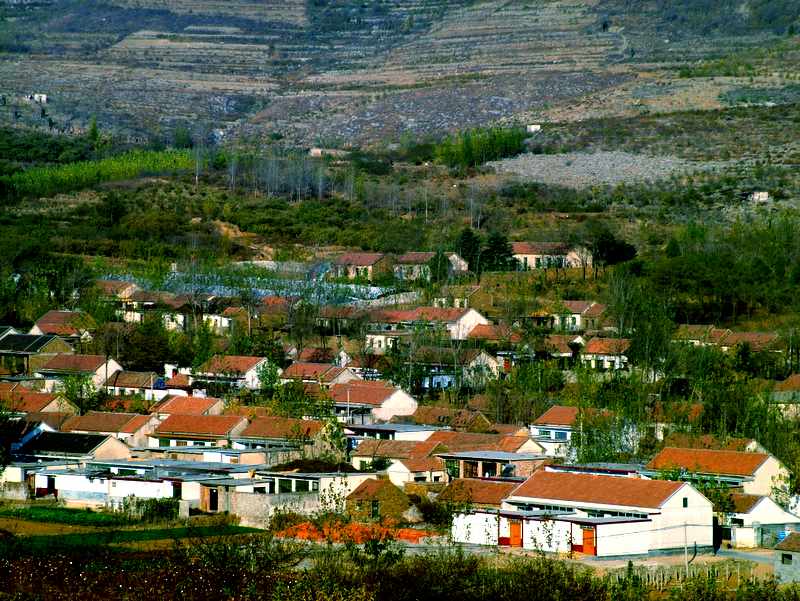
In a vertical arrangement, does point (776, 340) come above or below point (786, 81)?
below

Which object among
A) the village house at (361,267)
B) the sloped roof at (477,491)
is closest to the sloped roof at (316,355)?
the village house at (361,267)

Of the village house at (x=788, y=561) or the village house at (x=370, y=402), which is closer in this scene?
the village house at (x=788, y=561)

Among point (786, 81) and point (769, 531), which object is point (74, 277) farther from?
point (786, 81)

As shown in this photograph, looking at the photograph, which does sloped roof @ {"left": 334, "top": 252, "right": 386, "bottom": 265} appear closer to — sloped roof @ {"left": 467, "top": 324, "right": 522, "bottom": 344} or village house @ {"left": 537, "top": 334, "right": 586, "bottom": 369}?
sloped roof @ {"left": 467, "top": 324, "right": 522, "bottom": 344}

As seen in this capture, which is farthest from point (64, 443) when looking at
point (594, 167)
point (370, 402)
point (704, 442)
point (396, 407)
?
point (594, 167)

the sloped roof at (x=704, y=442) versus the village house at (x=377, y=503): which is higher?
the sloped roof at (x=704, y=442)

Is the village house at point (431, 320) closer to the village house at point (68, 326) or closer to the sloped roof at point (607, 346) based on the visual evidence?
the sloped roof at point (607, 346)

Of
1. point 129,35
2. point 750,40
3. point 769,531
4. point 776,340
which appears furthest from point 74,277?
point 129,35
